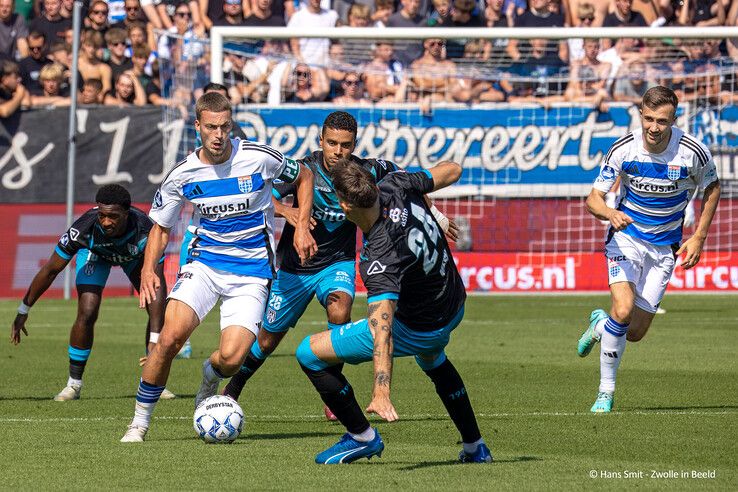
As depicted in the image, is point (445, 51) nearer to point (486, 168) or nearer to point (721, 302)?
point (486, 168)

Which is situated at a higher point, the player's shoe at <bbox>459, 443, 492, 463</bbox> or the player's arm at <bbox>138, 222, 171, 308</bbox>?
the player's arm at <bbox>138, 222, 171, 308</bbox>

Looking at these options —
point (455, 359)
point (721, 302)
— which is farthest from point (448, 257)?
point (721, 302)

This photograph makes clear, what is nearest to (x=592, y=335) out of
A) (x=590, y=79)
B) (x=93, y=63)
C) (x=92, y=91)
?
(x=590, y=79)

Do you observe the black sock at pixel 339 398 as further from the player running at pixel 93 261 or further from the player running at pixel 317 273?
the player running at pixel 93 261

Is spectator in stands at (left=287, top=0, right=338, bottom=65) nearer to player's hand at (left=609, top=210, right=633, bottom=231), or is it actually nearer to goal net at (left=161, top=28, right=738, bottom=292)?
goal net at (left=161, top=28, right=738, bottom=292)

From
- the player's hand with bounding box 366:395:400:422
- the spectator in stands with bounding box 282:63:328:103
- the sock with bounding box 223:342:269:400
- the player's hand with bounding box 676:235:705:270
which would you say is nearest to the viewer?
the player's hand with bounding box 366:395:400:422

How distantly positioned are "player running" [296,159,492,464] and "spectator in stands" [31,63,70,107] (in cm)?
1847

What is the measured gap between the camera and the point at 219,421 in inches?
348

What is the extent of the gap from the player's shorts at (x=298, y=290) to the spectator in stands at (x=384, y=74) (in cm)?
1427

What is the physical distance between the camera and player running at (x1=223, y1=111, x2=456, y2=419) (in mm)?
10336

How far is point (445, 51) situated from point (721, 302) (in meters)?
6.82

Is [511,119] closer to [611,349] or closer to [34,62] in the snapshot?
[34,62]

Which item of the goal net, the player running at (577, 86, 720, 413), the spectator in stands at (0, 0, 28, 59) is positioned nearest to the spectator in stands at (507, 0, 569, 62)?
the goal net

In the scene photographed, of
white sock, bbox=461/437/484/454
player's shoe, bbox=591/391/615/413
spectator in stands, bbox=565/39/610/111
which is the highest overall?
spectator in stands, bbox=565/39/610/111
